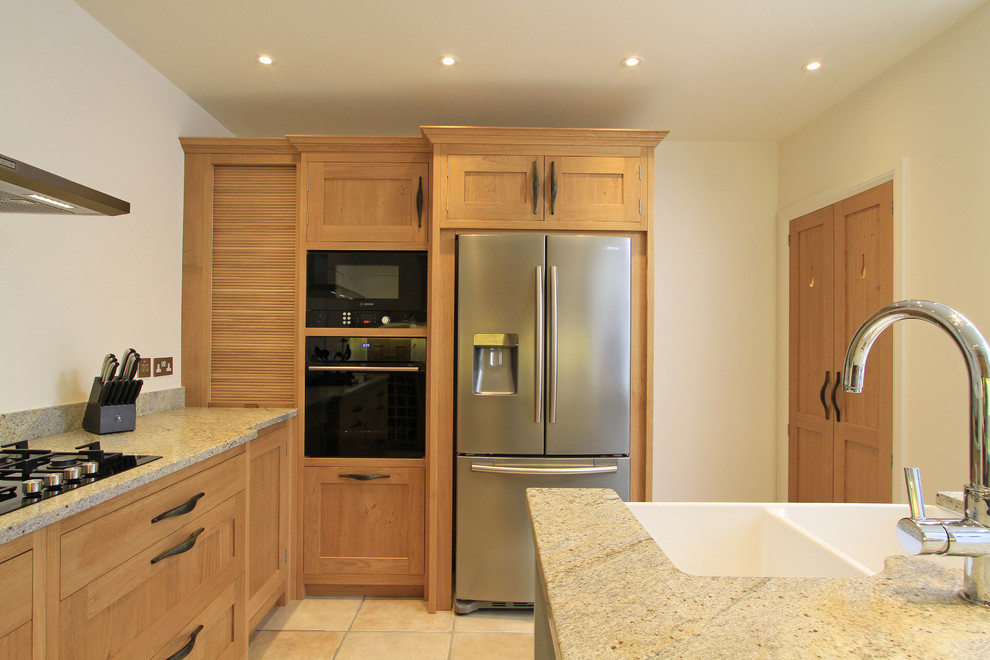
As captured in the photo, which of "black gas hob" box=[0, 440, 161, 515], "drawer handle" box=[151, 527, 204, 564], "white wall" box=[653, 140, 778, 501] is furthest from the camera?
"white wall" box=[653, 140, 778, 501]

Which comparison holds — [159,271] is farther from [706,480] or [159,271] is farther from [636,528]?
[706,480]

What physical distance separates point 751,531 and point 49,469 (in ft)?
5.54

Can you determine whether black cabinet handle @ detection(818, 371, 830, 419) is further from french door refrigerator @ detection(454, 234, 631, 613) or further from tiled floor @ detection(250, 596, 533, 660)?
tiled floor @ detection(250, 596, 533, 660)

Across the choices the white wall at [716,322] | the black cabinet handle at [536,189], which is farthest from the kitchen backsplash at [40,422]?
the white wall at [716,322]

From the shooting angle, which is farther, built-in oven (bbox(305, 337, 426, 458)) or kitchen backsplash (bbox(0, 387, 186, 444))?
built-in oven (bbox(305, 337, 426, 458))

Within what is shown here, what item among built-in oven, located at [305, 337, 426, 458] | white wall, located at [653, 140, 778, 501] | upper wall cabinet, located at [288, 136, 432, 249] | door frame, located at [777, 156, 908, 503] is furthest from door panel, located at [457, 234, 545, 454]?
door frame, located at [777, 156, 908, 503]

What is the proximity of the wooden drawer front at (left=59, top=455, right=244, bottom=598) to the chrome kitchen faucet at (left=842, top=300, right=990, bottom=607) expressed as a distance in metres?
1.54

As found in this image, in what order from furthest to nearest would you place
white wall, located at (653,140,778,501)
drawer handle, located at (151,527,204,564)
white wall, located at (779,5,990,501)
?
white wall, located at (653,140,778,501) → white wall, located at (779,5,990,501) → drawer handle, located at (151,527,204,564)

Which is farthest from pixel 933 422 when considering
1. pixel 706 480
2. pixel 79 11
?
pixel 79 11

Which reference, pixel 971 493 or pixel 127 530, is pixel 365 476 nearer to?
pixel 127 530

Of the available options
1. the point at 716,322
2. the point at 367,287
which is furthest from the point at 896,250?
the point at 367,287

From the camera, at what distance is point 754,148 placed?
323 centimetres

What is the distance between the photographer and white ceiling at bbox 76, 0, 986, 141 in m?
1.93

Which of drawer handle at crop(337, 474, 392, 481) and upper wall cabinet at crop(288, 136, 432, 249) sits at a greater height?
upper wall cabinet at crop(288, 136, 432, 249)
